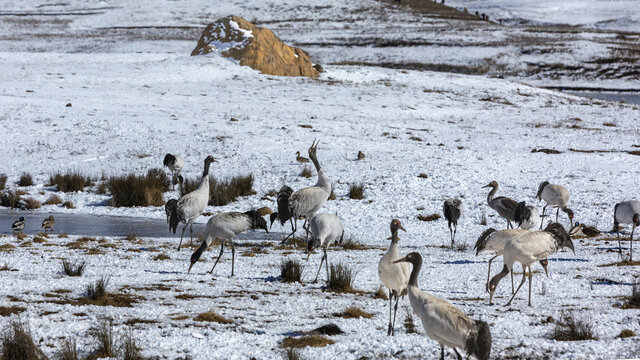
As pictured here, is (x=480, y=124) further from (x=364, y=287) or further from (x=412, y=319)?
(x=412, y=319)

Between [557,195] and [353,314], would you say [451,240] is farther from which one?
[353,314]

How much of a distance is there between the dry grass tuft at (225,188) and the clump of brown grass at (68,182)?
3075 millimetres

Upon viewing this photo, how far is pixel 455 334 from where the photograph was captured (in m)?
5.79

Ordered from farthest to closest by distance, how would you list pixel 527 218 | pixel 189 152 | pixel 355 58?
pixel 355 58 → pixel 189 152 → pixel 527 218

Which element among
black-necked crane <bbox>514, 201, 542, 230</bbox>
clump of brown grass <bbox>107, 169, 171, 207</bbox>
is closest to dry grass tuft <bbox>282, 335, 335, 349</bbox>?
black-necked crane <bbox>514, 201, 542, 230</bbox>

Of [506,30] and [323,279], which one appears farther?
[506,30]

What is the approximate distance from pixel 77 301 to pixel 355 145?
16.6 metres

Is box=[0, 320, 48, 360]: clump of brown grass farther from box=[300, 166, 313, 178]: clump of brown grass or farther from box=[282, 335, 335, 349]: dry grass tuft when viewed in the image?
box=[300, 166, 313, 178]: clump of brown grass

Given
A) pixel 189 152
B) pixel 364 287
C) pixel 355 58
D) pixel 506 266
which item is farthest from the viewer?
pixel 355 58

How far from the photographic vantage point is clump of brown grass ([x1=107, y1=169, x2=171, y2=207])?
57.5 ft

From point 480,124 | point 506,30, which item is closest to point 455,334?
point 480,124

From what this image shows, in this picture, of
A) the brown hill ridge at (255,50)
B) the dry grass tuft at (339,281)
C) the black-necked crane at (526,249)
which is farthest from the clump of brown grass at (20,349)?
the brown hill ridge at (255,50)

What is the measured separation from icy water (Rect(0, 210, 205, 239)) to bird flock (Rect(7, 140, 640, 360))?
75cm

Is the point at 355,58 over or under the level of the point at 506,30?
under
